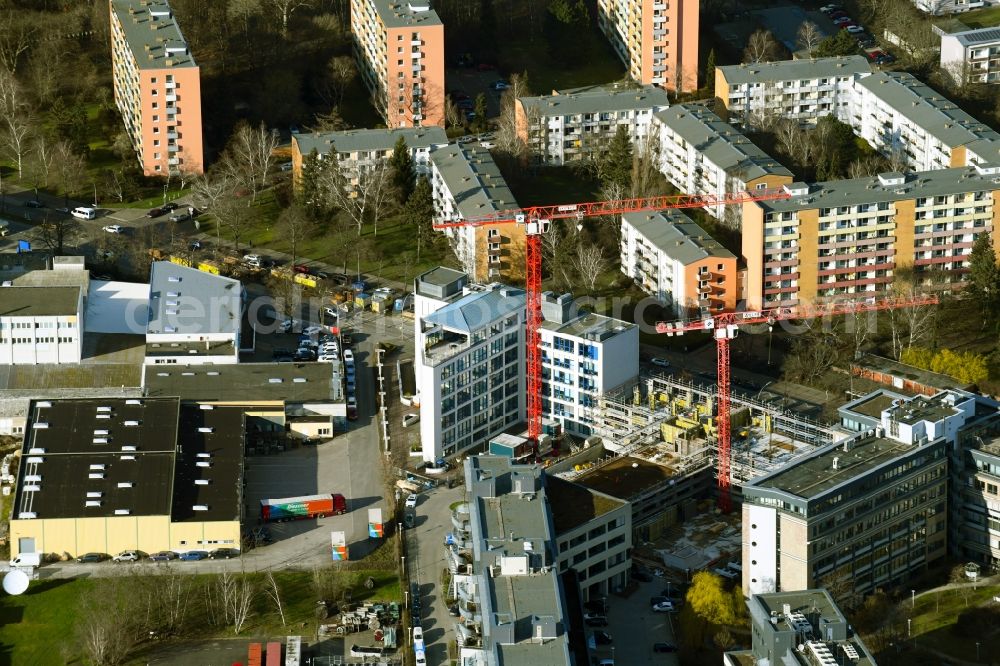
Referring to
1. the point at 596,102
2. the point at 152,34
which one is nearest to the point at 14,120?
the point at 152,34

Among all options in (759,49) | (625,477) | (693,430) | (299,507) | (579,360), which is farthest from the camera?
(759,49)

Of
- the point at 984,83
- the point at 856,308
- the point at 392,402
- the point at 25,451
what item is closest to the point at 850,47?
the point at 984,83

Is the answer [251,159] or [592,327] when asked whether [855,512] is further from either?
[251,159]

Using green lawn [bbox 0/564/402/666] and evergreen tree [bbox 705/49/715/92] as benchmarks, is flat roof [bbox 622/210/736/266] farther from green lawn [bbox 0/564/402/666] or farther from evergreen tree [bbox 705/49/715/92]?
green lawn [bbox 0/564/402/666]

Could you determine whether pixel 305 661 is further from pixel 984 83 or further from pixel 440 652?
pixel 984 83

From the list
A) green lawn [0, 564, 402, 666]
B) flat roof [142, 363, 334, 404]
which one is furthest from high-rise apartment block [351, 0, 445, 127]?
green lawn [0, 564, 402, 666]
